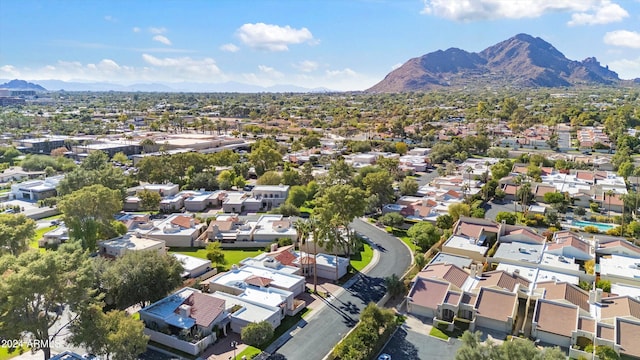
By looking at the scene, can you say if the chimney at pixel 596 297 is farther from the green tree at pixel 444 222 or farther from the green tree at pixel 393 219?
the green tree at pixel 393 219

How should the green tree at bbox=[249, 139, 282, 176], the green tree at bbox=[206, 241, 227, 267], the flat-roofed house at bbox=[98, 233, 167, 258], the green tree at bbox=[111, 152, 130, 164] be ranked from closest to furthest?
1. the flat-roofed house at bbox=[98, 233, 167, 258]
2. the green tree at bbox=[206, 241, 227, 267]
3. the green tree at bbox=[249, 139, 282, 176]
4. the green tree at bbox=[111, 152, 130, 164]

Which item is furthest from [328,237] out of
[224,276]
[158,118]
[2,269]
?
[158,118]

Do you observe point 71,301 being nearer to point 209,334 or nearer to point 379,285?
point 209,334

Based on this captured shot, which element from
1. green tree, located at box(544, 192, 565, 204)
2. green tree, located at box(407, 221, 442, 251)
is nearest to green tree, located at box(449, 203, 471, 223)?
green tree, located at box(407, 221, 442, 251)

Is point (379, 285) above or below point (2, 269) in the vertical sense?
below

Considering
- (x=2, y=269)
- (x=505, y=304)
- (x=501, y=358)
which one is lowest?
(x=505, y=304)

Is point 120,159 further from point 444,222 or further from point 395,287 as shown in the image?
point 395,287

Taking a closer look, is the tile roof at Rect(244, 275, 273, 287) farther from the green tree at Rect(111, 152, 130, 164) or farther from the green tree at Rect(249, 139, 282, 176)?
the green tree at Rect(111, 152, 130, 164)
